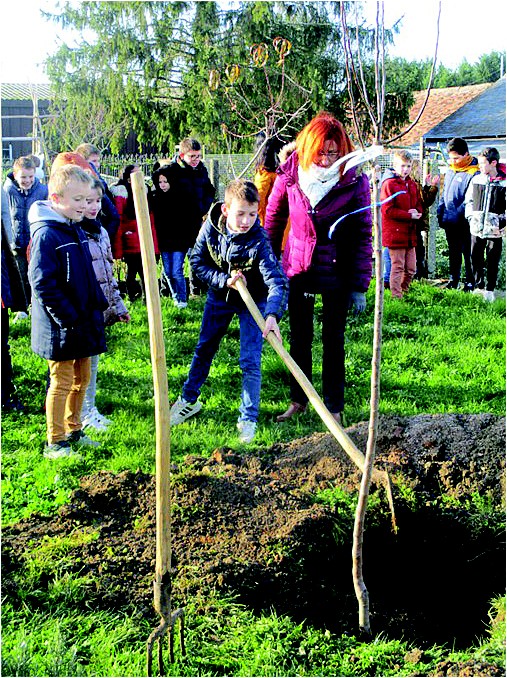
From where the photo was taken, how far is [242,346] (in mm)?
4988

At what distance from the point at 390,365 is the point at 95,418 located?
2699mm

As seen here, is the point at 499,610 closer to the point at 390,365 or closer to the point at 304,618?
Result: the point at 304,618

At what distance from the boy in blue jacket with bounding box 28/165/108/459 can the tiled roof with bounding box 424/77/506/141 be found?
2304cm

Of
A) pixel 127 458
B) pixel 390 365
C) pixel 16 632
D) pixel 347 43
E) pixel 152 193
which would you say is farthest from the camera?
pixel 152 193

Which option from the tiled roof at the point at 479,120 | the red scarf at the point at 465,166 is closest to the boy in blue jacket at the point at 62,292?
the red scarf at the point at 465,166

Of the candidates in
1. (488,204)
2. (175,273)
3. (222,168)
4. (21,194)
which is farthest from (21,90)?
(488,204)

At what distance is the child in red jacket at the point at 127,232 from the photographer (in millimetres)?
8188

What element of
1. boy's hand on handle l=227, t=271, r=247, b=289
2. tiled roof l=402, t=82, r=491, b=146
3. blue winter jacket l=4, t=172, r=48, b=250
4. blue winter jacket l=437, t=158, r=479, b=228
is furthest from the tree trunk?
tiled roof l=402, t=82, r=491, b=146

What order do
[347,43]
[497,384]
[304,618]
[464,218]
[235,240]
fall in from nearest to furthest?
1. [347,43]
2. [304,618]
3. [235,240]
4. [497,384]
5. [464,218]

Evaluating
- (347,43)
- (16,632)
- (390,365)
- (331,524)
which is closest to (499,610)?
(331,524)

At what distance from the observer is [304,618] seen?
323 cm

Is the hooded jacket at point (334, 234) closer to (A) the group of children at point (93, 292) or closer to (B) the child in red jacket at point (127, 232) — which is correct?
(A) the group of children at point (93, 292)

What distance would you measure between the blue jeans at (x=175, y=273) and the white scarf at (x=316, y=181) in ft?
11.9

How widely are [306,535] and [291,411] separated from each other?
1813mm
